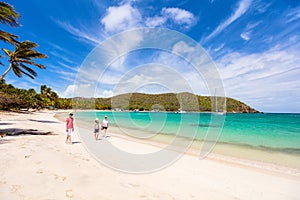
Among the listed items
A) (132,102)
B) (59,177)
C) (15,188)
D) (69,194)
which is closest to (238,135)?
(59,177)

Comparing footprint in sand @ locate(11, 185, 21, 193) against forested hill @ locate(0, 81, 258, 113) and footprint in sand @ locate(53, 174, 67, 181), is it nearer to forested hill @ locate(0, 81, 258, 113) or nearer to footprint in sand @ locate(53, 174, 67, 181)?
footprint in sand @ locate(53, 174, 67, 181)

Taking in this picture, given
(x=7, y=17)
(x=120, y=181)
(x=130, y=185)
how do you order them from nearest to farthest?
(x=130, y=185) → (x=120, y=181) → (x=7, y=17)

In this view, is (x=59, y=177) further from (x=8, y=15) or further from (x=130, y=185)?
(x=8, y=15)

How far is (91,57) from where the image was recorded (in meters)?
8.21

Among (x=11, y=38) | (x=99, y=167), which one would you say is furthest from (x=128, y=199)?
(x=11, y=38)

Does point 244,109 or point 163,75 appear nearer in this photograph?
point 163,75

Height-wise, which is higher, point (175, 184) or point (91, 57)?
point (91, 57)

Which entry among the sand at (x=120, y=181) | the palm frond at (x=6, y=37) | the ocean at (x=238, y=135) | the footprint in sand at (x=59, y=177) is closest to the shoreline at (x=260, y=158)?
the ocean at (x=238, y=135)

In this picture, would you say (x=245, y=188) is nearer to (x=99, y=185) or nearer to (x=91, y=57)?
(x=99, y=185)

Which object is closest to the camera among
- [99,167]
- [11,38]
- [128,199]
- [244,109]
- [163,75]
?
[128,199]

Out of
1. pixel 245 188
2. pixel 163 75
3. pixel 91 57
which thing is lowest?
pixel 245 188

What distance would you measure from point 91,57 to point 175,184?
6265mm

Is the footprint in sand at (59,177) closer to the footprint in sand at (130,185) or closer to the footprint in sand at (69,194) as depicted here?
the footprint in sand at (69,194)

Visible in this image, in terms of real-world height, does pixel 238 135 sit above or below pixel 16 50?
below
